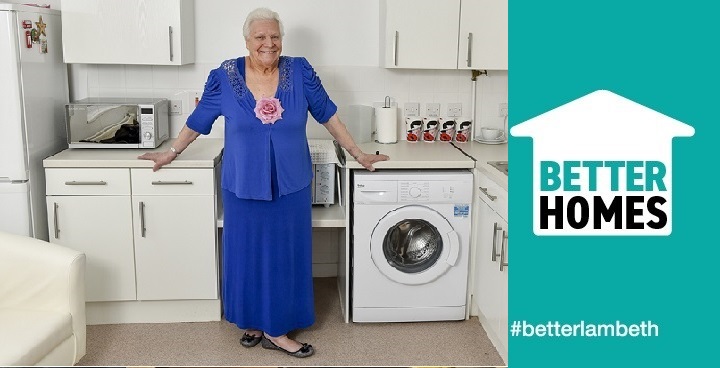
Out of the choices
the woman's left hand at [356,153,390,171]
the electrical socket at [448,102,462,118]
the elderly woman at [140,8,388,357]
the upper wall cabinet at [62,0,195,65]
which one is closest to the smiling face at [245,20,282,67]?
the elderly woman at [140,8,388,357]

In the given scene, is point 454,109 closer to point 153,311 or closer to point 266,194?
point 266,194

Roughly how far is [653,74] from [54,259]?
7.25 ft

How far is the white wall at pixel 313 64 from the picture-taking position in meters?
4.03

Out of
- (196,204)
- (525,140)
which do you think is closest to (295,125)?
(196,204)

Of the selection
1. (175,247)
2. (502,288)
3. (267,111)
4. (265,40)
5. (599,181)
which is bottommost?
(502,288)

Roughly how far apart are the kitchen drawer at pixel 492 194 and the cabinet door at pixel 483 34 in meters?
0.65

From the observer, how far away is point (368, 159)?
11.4ft

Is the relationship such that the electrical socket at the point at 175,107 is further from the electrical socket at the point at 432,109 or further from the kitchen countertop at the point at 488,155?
the kitchen countertop at the point at 488,155

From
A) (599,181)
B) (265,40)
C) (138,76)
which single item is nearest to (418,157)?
(265,40)

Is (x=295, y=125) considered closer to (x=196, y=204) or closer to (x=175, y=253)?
(x=196, y=204)

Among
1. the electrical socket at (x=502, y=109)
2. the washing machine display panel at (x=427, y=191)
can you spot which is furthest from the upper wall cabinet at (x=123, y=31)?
the electrical socket at (x=502, y=109)

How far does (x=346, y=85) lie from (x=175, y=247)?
4.19 ft

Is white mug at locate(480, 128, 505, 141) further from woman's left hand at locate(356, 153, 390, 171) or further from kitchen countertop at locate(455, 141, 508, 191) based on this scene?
woman's left hand at locate(356, 153, 390, 171)

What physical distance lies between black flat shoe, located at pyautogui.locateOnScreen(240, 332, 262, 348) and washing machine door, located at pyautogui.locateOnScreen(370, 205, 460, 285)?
643 millimetres
